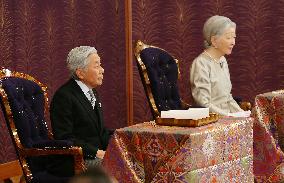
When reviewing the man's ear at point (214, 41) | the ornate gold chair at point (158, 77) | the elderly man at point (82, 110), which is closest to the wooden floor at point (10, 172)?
the ornate gold chair at point (158, 77)

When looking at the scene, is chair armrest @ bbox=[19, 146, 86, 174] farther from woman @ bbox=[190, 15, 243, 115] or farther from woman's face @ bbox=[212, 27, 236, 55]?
woman's face @ bbox=[212, 27, 236, 55]

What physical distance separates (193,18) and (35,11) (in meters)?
1.60

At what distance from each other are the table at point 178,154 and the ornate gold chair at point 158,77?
132cm

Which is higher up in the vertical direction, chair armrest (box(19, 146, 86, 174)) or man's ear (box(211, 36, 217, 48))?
man's ear (box(211, 36, 217, 48))

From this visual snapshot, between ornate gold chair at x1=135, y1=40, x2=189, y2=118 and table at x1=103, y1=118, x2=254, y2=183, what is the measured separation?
1.32m

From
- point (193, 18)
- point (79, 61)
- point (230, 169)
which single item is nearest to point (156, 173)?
point (230, 169)

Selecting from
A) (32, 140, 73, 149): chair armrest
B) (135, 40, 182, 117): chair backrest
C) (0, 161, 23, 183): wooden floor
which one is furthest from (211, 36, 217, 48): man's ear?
(0, 161, 23, 183): wooden floor

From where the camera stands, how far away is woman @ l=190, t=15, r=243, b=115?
4.39 meters

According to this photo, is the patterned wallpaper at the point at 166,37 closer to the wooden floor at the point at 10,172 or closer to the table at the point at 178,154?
the wooden floor at the point at 10,172

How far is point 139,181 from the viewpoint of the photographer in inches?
107

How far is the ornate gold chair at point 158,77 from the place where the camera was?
4.25 metres

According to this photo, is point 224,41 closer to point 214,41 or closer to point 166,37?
point 214,41

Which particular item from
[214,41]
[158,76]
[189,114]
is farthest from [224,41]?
[189,114]

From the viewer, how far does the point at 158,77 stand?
4.34 meters
